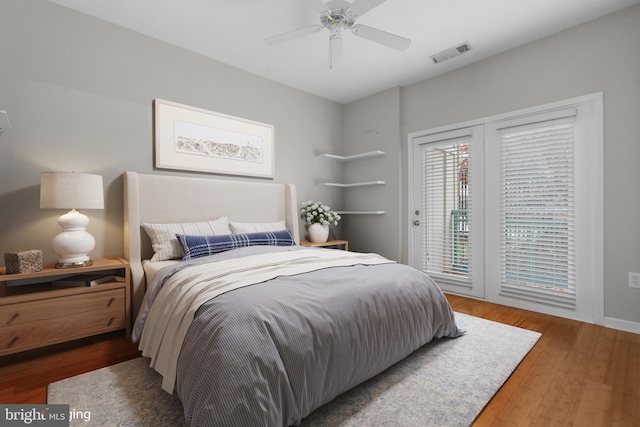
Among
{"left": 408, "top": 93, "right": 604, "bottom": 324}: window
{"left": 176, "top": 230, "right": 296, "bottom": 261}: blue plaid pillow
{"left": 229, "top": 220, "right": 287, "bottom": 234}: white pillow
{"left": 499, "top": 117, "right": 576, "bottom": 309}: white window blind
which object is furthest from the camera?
{"left": 229, "top": 220, "right": 287, "bottom": 234}: white pillow

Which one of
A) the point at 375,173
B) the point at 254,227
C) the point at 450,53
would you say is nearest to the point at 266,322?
the point at 254,227

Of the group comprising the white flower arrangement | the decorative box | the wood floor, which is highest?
the white flower arrangement

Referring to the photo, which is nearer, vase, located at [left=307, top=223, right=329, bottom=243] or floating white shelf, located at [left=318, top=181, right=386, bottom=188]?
vase, located at [left=307, top=223, right=329, bottom=243]

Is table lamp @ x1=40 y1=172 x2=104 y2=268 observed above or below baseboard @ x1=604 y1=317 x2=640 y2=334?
above

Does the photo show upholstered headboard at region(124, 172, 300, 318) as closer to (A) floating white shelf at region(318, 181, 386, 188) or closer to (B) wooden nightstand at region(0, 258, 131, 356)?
(B) wooden nightstand at region(0, 258, 131, 356)

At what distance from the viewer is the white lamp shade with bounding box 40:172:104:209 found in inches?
88.0

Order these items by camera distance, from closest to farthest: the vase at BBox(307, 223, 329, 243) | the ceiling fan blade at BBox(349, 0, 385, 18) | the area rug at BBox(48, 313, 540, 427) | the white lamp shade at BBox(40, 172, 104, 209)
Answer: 1. the area rug at BBox(48, 313, 540, 427)
2. the ceiling fan blade at BBox(349, 0, 385, 18)
3. the white lamp shade at BBox(40, 172, 104, 209)
4. the vase at BBox(307, 223, 329, 243)

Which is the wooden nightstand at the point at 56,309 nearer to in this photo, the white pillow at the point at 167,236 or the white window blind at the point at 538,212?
the white pillow at the point at 167,236

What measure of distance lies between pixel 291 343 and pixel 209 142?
8.82 ft

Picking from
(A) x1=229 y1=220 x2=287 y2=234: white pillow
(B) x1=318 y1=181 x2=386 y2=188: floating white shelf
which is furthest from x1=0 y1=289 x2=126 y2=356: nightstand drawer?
(B) x1=318 y1=181 x2=386 y2=188: floating white shelf

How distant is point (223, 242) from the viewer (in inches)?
112

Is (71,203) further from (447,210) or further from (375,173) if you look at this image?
(447,210)

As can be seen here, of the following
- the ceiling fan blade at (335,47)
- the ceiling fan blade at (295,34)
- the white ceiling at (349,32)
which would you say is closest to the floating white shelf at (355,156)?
the white ceiling at (349,32)

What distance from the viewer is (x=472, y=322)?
2756mm
